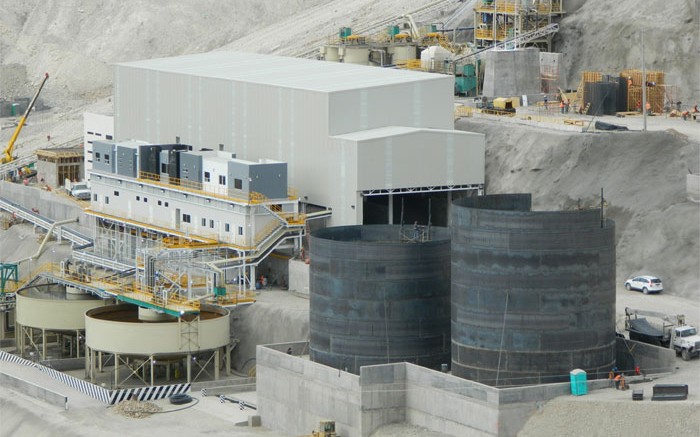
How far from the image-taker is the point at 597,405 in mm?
99875

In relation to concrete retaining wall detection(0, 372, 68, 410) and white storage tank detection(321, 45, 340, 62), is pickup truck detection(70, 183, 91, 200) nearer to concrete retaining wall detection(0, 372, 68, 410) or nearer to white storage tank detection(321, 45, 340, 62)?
white storage tank detection(321, 45, 340, 62)

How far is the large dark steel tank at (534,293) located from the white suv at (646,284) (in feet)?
49.8

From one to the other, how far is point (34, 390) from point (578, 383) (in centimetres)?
3039

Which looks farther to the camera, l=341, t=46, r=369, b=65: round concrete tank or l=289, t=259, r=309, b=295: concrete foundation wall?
l=341, t=46, r=369, b=65: round concrete tank

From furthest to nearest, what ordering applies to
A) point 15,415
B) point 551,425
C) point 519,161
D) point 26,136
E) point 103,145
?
point 26,136 < point 103,145 < point 519,161 < point 15,415 < point 551,425

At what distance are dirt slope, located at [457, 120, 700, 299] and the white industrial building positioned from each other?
8.97 ft

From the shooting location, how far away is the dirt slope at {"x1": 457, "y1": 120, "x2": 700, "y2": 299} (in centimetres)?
12088

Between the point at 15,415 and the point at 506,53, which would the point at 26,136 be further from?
the point at 15,415

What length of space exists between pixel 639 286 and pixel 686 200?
6.13 metres

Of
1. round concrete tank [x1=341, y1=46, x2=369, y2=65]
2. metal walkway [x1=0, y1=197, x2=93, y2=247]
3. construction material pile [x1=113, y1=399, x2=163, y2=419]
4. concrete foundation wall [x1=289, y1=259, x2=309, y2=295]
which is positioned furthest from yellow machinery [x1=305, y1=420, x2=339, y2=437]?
round concrete tank [x1=341, y1=46, x2=369, y2=65]

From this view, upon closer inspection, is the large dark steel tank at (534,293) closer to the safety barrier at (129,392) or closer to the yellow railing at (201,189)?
the safety barrier at (129,392)

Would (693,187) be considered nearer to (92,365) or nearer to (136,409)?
(136,409)

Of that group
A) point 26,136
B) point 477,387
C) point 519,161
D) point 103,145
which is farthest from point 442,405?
point 26,136

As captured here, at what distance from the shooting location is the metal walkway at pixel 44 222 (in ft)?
468
